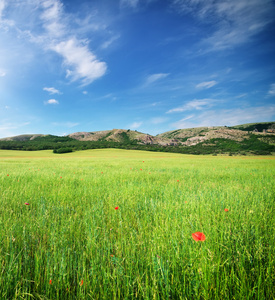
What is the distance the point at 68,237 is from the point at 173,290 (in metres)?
1.46

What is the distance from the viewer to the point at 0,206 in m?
3.18

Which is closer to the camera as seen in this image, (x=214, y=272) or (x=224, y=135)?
(x=214, y=272)

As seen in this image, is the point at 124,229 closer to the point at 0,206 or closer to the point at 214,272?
the point at 214,272

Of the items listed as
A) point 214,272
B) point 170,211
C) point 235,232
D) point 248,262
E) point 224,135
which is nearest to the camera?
point 214,272

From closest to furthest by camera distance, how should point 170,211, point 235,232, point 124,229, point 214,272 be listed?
1. point 214,272
2. point 235,232
3. point 124,229
4. point 170,211

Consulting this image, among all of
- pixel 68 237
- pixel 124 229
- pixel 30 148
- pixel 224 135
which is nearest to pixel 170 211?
pixel 124 229

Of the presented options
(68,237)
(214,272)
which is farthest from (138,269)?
(68,237)

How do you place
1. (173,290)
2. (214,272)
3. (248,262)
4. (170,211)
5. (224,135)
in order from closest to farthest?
(173,290) < (214,272) < (248,262) < (170,211) < (224,135)

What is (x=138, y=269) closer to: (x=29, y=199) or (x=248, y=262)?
(x=248, y=262)

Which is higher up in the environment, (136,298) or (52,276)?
(52,276)

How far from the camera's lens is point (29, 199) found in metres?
3.77

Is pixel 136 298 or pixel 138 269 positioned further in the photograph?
pixel 138 269

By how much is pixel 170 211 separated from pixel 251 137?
654 ft

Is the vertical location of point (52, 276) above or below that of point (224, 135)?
below
